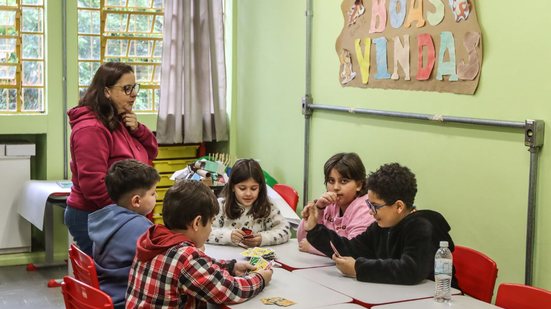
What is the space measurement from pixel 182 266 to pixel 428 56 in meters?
1.92

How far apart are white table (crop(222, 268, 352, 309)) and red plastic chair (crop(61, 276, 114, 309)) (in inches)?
16.4

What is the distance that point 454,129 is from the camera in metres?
3.74

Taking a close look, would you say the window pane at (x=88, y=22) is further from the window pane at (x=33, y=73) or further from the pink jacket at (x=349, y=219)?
the pink jacket at (x=349, y=219)

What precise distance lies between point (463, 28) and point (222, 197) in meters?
1.42

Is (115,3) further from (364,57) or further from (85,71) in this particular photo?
(364,57)

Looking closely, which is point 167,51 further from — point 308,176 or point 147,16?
point 308,176

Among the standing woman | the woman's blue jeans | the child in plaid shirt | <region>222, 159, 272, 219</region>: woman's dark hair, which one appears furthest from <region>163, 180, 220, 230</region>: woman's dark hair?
<region>222, 159, 272, 219</region>: woman's dark hair

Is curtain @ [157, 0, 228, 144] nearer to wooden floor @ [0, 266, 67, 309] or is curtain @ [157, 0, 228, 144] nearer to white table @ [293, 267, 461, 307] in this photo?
wooden floor @ [0, 266, 67, 309]

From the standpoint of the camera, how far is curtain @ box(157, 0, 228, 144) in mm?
5723

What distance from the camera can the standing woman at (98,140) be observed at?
337 cm

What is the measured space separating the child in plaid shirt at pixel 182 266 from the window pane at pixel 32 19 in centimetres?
342

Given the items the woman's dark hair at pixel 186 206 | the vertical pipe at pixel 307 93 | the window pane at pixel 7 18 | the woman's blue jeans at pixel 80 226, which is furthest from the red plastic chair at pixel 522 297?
the window pane at pixel 7 18

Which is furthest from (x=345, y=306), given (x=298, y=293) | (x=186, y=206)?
(x=186, y=206)

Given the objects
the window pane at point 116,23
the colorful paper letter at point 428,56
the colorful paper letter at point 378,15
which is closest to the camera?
the colorful paper letter at point 428,56
